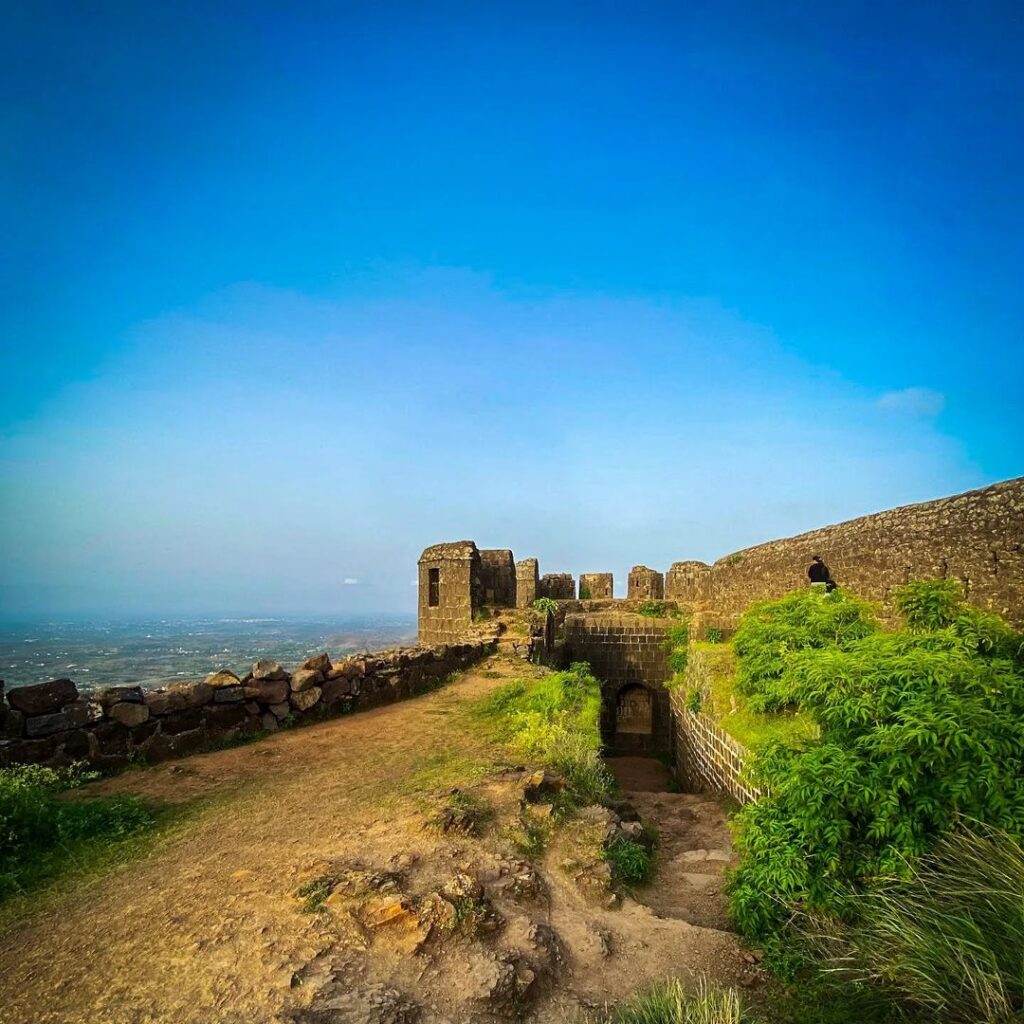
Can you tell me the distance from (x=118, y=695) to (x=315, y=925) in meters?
4.44

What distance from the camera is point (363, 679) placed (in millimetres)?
10445

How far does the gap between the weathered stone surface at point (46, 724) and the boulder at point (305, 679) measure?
10.5 ft

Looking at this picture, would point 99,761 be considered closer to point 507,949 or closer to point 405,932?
point 405,932

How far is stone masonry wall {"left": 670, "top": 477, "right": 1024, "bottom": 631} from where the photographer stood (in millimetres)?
7570

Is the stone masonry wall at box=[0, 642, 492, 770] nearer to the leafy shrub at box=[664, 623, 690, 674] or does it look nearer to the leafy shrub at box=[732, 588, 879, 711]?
the leafy shrub at box=[732, 588, 879, 711]

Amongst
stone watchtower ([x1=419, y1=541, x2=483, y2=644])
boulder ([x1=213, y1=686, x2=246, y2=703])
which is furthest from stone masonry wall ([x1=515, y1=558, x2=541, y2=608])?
boulder ([x1=213, y1=686, x2=246, y2=703])

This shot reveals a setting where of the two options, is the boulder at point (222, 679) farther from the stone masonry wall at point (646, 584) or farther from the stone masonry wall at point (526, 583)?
the stone masonry wall at point (646, 584)

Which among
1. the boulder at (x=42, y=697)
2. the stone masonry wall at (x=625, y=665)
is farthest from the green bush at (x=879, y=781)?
the stone masonry wall at (x=625, y=665)

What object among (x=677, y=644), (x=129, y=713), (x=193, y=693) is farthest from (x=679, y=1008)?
(x=677, y=644)

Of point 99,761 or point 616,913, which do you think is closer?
point 616,913

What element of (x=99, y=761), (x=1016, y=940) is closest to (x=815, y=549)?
(x=1016, y=940)

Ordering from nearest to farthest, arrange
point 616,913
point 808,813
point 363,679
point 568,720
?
point 808,813, point 616,913, point 568,720, point 363,679

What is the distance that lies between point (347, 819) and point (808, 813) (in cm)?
394

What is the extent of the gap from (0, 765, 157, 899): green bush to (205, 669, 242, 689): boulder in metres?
2.15
